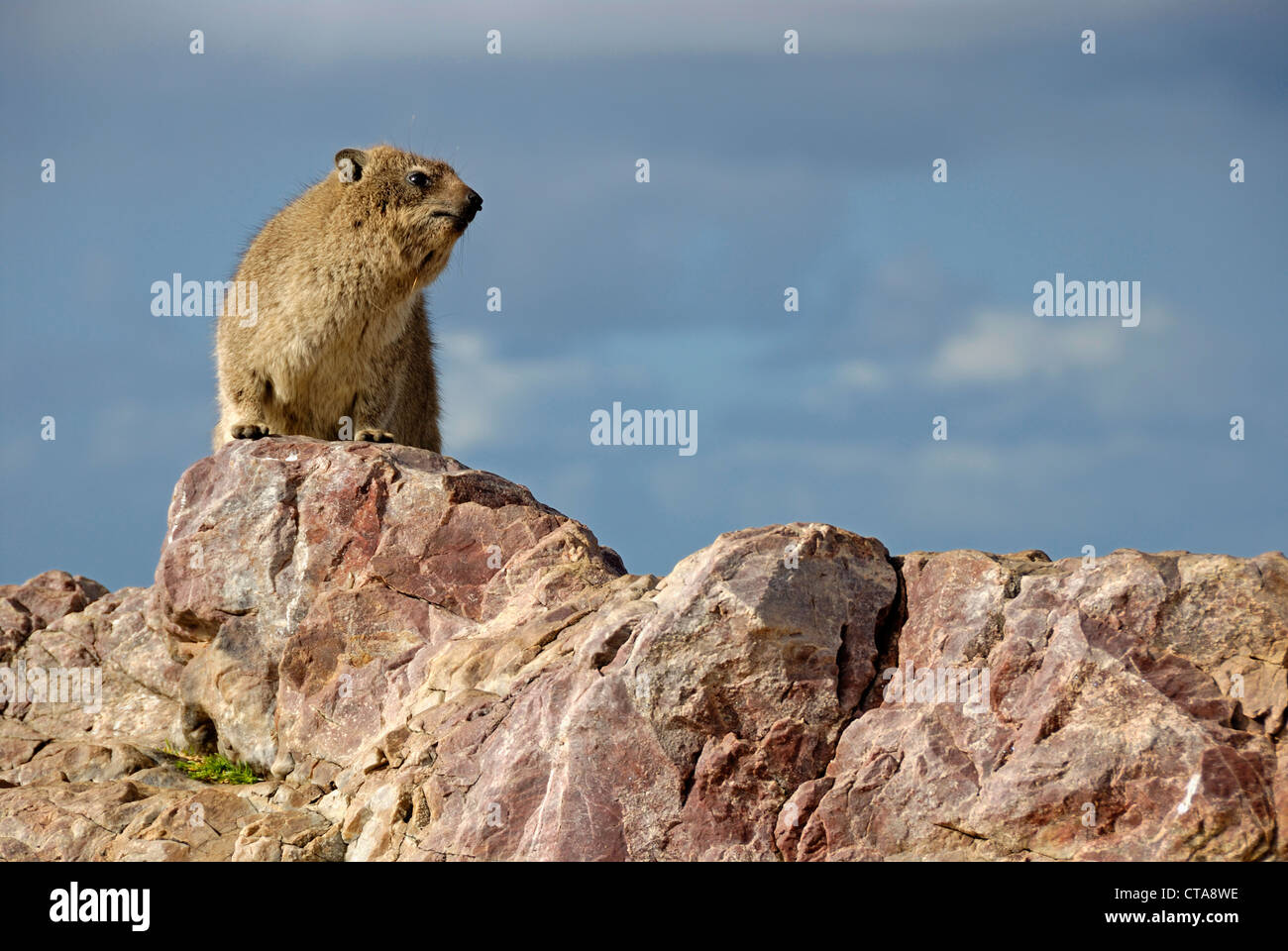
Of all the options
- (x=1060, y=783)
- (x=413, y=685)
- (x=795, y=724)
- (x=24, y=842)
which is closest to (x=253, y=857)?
(x=413, y=685)

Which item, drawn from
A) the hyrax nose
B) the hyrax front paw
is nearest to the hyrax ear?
the hyrax nose

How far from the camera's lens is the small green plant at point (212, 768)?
37.8 ft

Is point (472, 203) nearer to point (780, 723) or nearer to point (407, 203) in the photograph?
point (407, 203)

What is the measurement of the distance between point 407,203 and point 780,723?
8269 millimetres

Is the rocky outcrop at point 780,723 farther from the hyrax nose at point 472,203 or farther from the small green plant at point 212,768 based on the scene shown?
the hyrax nose at point 472,203

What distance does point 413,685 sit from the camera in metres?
10.3

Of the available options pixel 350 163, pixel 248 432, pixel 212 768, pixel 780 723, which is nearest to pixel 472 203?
pixel 350 163

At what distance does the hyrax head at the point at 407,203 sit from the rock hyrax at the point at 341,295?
0.01 meters

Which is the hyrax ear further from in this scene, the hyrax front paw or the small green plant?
the small green plant

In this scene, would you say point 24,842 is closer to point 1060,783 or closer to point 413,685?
point 413,685

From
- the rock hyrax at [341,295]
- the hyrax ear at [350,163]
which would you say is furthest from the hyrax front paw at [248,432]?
the hyrax ear at [350,163]

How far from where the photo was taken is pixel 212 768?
11836 millimetres
